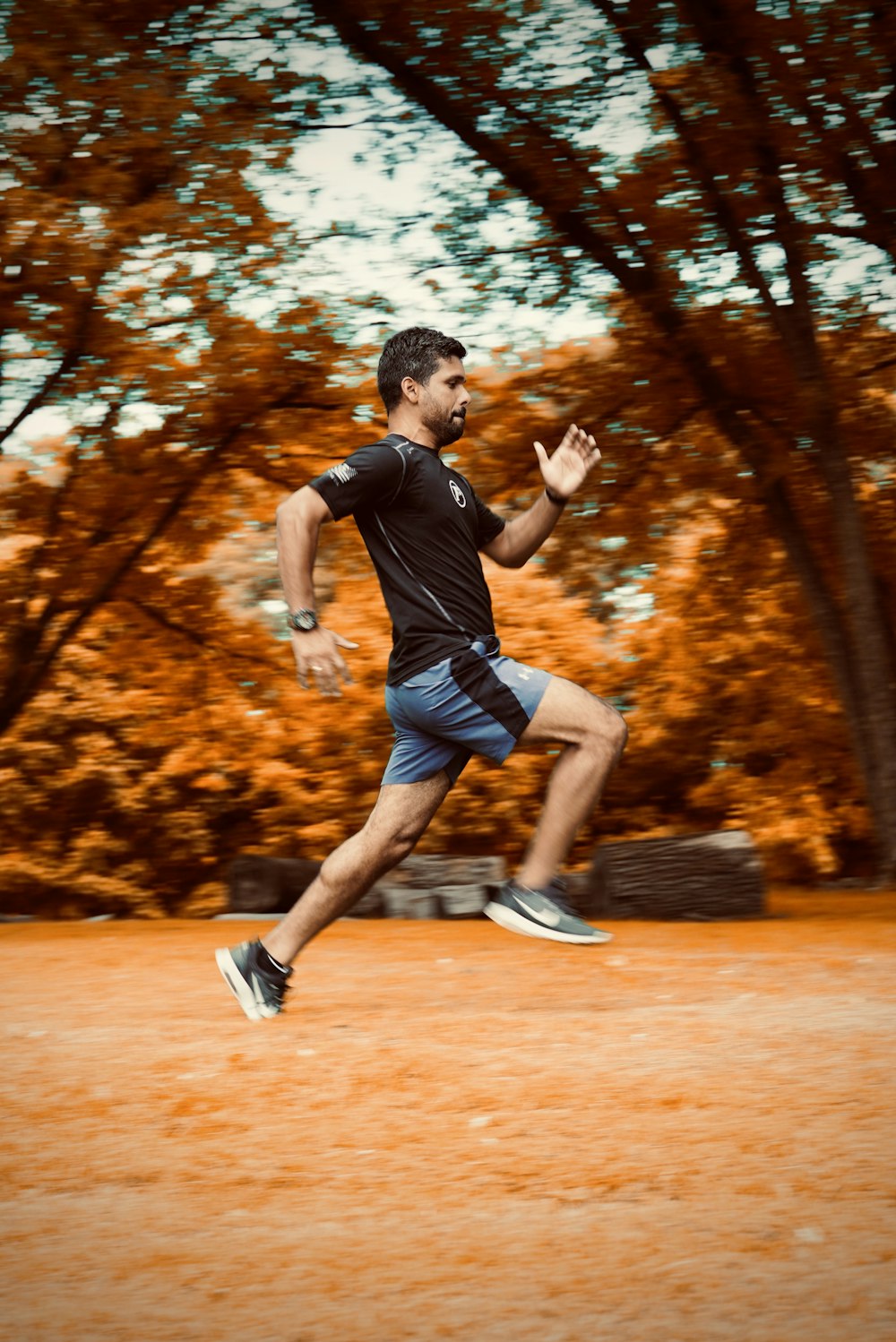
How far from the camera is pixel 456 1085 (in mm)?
3693

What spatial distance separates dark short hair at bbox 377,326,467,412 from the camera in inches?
186

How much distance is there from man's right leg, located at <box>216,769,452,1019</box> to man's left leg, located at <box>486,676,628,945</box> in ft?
1.16

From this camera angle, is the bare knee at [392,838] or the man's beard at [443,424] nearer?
the bare knee at [392,838]

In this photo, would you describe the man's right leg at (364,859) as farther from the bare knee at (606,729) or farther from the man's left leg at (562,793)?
the bare knee at (606,729)

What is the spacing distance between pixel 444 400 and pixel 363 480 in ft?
1.70

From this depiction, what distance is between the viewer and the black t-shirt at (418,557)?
449cm

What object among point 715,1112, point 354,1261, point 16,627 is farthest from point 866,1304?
point 16,627

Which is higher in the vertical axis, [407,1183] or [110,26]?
[110,26]

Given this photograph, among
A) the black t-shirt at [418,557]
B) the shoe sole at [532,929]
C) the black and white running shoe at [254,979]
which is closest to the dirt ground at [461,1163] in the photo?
the black and white running shoe at [254,979]

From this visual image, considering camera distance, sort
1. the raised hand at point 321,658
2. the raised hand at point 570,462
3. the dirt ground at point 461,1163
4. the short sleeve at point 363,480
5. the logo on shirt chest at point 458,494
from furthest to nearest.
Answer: the raised hand at point 570,462 < the logo on shirt chest at point 458,494 < the short sleeve at point 363,480 < the raised hand at point 321,658 < the dirt ground at point 461,1163

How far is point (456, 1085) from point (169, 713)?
10.3m

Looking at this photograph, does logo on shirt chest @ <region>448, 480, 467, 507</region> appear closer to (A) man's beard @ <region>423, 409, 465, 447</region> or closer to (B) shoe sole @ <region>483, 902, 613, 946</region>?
(A) man's beard @ <region>423, 409, 465, 447</region>

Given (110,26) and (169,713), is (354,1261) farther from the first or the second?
(169,713)

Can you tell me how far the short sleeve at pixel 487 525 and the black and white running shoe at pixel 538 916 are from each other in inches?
46.9
